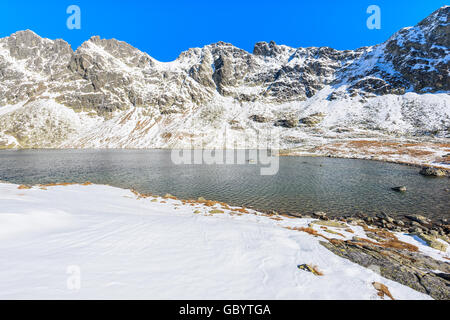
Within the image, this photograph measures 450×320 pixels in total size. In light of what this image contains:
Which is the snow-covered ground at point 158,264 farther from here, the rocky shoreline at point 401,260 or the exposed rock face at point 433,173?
the exposed rock face at point 433,173

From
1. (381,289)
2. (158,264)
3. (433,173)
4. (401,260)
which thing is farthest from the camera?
(433,173)

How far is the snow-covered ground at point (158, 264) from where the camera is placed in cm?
541

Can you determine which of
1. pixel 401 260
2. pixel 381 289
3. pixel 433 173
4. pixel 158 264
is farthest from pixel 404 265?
pixel 433 173

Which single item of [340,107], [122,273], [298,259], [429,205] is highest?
[340,107]

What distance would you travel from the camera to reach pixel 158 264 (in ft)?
23.0

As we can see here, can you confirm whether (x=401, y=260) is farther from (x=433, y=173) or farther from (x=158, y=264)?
(x=433, y=173)

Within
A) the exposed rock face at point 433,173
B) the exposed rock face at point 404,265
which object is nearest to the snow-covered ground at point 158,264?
the exposed rock face at point 404,265

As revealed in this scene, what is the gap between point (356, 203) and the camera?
85.5 ft

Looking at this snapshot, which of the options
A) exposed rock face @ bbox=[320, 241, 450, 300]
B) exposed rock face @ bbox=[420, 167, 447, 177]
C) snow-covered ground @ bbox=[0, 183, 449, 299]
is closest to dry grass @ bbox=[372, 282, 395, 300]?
snow-covered ground @ bbox=[0, 183, 449, 299]

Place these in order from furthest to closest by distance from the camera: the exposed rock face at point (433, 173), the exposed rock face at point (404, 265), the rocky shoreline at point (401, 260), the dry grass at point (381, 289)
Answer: the exposed rock face at point (433, 173), the rocky shoreline at point (401, 260), the exposed rock face at point (404, 265), the dry grass at point (381, 289)
